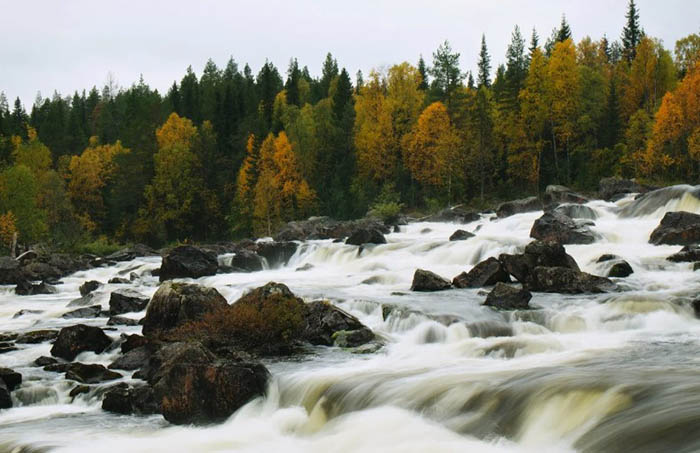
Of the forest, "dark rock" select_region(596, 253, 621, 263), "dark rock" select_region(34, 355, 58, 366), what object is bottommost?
"dark rock" select_region(34, 355, 58, 366)

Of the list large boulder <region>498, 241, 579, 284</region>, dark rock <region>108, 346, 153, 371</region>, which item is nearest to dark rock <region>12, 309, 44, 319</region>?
dark rock <region>108, 346, 153, 371</region>

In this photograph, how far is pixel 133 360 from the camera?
14828mm

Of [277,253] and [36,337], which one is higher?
[277,253]

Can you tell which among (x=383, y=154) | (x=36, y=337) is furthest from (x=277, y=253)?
(x=383, y=154)

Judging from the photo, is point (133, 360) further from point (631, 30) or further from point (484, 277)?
point (631, 30)

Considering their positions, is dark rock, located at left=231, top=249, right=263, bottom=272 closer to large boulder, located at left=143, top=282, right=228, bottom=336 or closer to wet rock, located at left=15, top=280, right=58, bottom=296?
wet rock, located at left=15, top=280, right=58, bottom=296

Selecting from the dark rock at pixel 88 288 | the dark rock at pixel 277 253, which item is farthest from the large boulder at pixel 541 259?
the dark rock at pixel 88 288

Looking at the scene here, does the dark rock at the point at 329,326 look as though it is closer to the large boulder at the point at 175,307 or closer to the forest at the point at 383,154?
the large boulder at the point at 175,307

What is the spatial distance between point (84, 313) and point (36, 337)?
467 cm

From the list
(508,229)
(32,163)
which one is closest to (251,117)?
(32,163)

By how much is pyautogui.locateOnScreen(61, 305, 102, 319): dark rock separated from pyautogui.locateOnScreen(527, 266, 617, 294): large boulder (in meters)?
14.9

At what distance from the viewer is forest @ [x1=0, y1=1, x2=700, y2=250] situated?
60.0 m

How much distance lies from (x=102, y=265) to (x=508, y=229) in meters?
27.5

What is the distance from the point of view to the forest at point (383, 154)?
2363 inches
